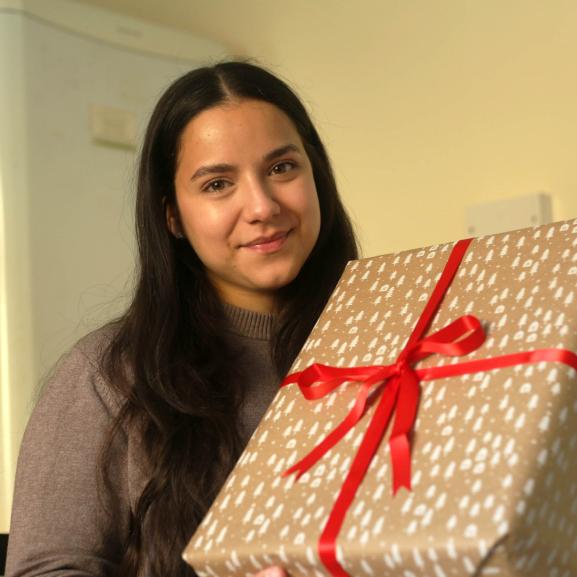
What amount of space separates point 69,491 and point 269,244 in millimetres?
338

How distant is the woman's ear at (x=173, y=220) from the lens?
3.97ft

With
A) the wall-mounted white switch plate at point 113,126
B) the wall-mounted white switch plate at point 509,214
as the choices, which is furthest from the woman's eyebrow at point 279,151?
the wall-mounted white switch plate at point 113,126

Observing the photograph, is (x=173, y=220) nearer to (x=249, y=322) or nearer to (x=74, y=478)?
(x=249, y=322)

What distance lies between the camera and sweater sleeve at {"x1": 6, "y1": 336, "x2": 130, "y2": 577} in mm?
1016

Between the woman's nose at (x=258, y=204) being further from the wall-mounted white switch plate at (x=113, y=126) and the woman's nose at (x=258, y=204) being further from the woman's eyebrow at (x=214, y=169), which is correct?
the wall-mounted white switch plate at (x=113, y=126)

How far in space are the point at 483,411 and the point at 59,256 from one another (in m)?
1.49

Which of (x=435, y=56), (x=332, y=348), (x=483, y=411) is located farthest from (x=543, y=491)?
(x=435, y=56)

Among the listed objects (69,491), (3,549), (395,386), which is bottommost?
(3,549)

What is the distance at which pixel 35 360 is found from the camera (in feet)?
6.52

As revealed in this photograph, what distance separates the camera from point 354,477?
733 mm

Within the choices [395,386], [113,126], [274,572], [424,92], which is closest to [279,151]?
[395,386]

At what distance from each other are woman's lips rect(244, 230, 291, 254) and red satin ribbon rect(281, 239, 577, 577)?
249 mm

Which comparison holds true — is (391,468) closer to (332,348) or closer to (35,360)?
(332,348)

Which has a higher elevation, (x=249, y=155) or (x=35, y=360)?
(x=249, y=155)
